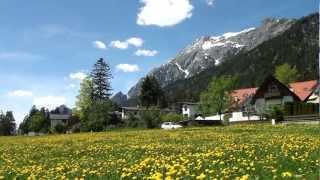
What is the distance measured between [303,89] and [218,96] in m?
18.4

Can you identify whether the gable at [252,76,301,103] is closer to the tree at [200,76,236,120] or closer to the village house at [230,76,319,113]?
the village house at [230,76,319,113]

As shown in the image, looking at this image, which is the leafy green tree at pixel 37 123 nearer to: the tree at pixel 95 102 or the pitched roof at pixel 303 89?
the tree at pixel 95 102

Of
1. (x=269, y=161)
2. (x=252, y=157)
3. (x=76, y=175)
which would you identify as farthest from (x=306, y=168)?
(x=76, y=175)

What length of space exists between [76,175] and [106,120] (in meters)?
102

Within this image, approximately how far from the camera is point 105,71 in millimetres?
172750

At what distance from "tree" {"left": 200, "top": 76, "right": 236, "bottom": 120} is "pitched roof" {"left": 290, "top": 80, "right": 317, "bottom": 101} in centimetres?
1360

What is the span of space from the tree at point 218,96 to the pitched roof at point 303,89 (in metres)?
13.6

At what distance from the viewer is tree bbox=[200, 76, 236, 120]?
121125 millimetres

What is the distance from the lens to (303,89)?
125438 mm

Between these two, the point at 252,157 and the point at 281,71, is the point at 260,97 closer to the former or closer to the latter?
the point at 281,71

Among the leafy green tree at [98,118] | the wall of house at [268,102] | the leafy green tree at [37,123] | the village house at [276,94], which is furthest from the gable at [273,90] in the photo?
the leafy green tree at [37,123]

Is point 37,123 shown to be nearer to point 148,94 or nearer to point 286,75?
point 148,94

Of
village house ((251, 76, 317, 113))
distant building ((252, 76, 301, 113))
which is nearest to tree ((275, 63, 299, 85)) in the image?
village house ((251, 76, 317, 113))

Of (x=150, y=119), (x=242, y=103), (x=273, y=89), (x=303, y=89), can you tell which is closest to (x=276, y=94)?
(x=273, y=89)
